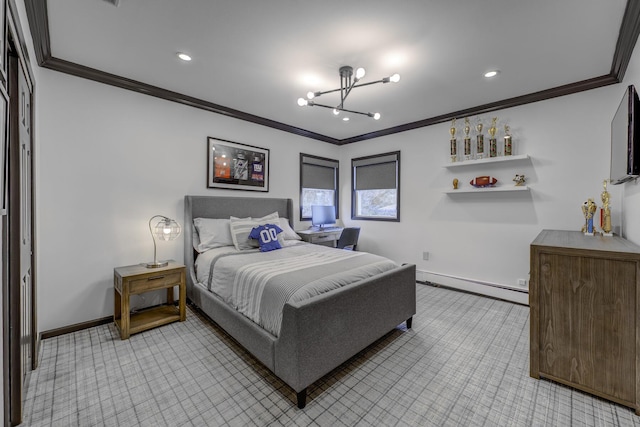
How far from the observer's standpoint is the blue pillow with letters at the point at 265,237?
3191mm

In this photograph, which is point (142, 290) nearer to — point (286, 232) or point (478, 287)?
point (286, 232)

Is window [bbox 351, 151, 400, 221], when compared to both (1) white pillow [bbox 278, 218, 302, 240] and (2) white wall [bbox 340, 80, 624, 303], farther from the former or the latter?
(1) white pillow [bbox 278, 218, 302, 240]

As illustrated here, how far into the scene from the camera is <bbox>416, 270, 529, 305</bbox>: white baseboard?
10.9ft

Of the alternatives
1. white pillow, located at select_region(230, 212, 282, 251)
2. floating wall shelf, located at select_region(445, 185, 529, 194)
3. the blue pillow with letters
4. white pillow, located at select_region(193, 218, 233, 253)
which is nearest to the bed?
white pillow, located at select_region(193, 218, 233, 253)

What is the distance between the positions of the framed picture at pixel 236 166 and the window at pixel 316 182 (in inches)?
32.9

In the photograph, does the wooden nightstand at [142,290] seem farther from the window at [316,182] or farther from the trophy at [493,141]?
the trophy at [493,141]

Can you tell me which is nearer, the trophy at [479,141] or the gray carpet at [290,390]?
the gray carpet at [290,390]

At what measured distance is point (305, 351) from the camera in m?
1.64

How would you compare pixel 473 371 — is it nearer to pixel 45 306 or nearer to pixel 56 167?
pixel 45 306

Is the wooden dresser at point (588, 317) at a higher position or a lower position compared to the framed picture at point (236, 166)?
lower

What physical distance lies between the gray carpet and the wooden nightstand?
5.2 inches

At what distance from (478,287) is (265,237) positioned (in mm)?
2954

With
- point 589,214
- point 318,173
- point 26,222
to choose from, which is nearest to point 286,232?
point 318,173

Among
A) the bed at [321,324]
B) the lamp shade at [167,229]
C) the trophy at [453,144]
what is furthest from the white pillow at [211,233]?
the trophy at [453,144]
